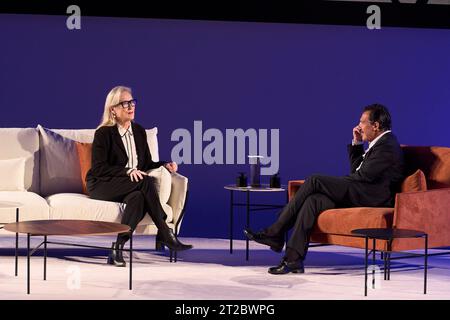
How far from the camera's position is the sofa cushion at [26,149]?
20.2 feet

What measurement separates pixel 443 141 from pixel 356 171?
6.26ft

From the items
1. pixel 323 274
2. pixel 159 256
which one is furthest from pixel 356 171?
pixel 159 256

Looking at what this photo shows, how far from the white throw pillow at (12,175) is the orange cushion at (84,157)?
1.38 feet

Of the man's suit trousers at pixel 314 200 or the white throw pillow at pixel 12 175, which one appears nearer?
the man's suit trousers at pixel 314 200

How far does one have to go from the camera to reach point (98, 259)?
586 cm

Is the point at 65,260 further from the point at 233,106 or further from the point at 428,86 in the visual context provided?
the point at 428,86

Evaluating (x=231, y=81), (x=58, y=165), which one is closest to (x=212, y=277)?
(x=58, y=165)

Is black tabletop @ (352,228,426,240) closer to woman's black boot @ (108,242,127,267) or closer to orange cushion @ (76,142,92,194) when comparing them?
woman's black boot @ (108,242,127,267)

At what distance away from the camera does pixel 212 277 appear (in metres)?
5.24

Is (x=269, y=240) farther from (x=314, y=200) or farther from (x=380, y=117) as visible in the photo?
(x=380, y=117)

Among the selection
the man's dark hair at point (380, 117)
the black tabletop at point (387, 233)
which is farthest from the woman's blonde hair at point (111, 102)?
the black tabletop at point (387, 233)

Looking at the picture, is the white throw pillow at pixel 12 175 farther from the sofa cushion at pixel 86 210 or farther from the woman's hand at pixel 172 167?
the woman's hand at pixel 172 167

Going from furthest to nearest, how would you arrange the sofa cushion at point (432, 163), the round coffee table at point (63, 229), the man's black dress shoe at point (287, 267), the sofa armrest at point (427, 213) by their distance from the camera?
the sofa cushion at point (432, 163)
the man's black dress shoe at point (287, 267)
the sofa armrest at point (427, 213)
the round coffee table at point (63, 229)

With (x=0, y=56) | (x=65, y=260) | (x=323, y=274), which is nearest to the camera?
(x=323, y=274)
